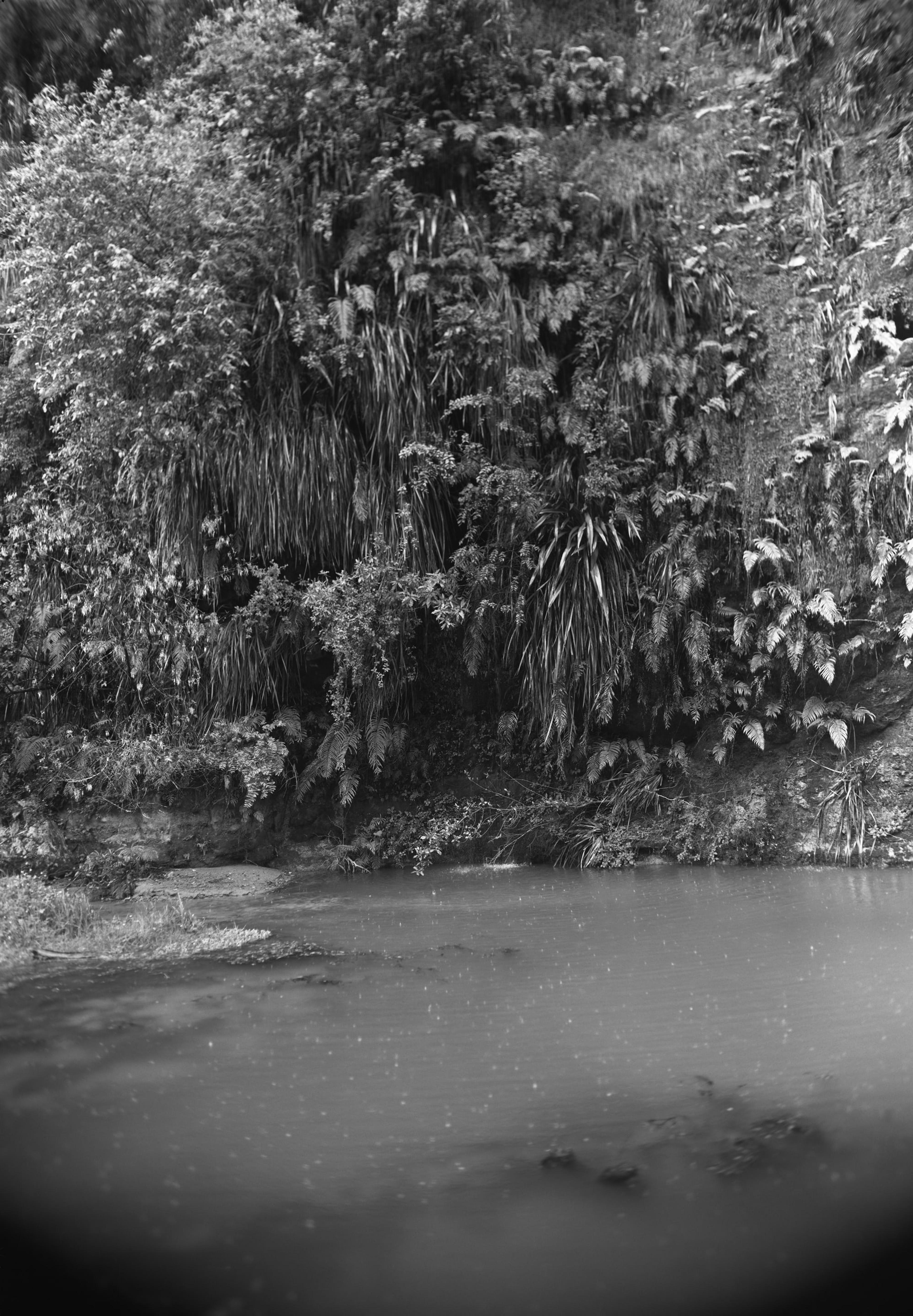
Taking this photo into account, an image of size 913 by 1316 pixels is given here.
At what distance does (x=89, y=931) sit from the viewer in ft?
17.4

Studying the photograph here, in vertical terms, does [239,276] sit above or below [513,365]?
above

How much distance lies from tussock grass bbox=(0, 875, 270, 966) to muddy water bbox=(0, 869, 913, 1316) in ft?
1.27

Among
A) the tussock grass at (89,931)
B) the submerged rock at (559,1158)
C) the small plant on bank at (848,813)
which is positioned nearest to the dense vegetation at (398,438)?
the small plant on bank at (848,813)

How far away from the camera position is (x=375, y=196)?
26.7 feet

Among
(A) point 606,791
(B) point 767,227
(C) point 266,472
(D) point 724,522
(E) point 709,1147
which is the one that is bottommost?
(E) point 709,1147

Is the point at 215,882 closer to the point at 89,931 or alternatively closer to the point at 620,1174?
the point at 89,931

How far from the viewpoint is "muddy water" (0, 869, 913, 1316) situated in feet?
7.17

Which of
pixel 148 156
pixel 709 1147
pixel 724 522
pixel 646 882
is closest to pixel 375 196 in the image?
pixel 148 156

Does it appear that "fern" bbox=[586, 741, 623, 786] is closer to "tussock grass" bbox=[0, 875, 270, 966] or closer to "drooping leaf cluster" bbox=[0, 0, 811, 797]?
"drooping leaf cluster" bbox=[0, 0, 811, 797]

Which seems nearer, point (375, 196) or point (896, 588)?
point (896, 588)

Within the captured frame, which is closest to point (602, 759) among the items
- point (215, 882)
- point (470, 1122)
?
point (215, 882)

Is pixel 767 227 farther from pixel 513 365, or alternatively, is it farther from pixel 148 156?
pixel 148 156

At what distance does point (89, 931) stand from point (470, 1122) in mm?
3333

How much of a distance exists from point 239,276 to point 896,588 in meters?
6.37
